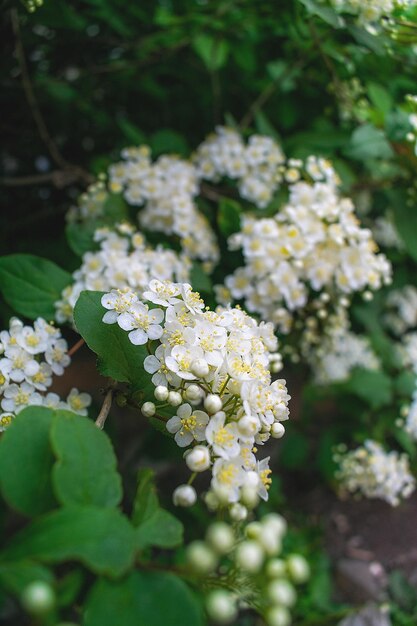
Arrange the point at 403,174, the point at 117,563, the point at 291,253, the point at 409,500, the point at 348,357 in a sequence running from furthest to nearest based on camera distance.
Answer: the point at 409,500
the point at 348,357
the point at 403,174
the point at 291,253
the point at 117,563

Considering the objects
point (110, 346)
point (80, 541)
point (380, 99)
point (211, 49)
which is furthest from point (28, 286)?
point (380, 99)

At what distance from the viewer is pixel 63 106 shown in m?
2.87

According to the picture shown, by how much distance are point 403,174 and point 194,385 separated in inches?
66.6

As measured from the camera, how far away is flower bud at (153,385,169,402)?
4.01 ft

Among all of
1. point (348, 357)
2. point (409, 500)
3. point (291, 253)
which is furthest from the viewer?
point (409, 500)

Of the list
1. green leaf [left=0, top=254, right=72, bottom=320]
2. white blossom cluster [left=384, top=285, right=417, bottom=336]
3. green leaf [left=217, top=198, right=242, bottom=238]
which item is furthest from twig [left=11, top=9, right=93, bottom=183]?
white blossom cluster [left=384, top=285, right=417, bottom=336]

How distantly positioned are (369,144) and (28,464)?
5.66 feet

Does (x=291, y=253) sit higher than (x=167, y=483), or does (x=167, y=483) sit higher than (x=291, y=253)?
(x=291, y=253)

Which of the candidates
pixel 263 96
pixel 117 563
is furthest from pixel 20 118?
pixel 117 563

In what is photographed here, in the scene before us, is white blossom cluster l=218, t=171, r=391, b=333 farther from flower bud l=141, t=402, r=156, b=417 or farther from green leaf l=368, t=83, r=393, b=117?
flower bud l=141, t=402, r=156, b=417

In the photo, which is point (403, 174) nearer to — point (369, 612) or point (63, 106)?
point (63, 106)

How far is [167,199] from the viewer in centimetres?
220

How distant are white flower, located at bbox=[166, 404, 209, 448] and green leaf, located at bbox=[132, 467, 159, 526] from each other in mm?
160

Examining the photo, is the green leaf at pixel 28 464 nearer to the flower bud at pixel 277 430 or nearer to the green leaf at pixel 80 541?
the green leaf at pixel 80 541
